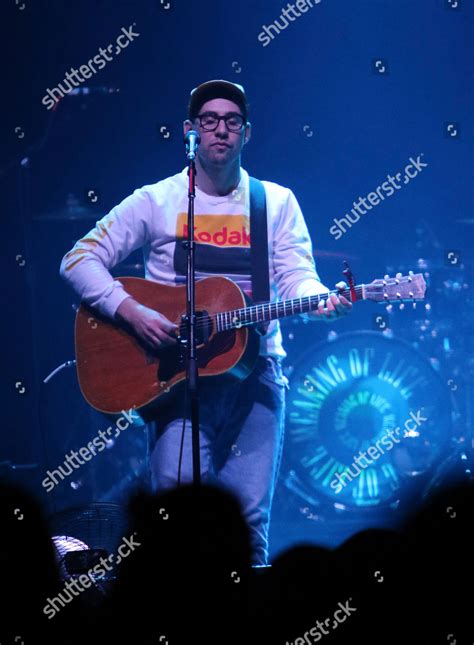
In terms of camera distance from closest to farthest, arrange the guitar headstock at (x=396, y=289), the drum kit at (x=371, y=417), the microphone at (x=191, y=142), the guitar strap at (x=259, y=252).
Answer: the microphone at (x=191, y=142) → the guitar headstock at (x=396, y=289) → the guitar strap at (x=259, y=252) → the drum kit at (x=371, y=417)

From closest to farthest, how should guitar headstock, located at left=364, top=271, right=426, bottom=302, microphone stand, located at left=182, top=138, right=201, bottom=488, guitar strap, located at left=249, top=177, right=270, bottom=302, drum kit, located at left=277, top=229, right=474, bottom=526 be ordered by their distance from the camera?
microphone stand, located at left=182, top=138, right=201, bottom=488
guitar headstock, located at left=364, top=271, right=426, bottom=302
guitar strap, located at left=249, top=177, right=270, bottom=302
drum kit, located at left=277, top=229, right=474, bottom=526

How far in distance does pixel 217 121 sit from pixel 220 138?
0.08m

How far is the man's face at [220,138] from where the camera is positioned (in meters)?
4.11

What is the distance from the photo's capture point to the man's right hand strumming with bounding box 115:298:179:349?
4047 mm

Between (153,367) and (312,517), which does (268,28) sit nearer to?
(153,367)

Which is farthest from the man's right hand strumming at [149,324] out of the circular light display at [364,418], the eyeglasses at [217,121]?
the circular light display at [364,418]

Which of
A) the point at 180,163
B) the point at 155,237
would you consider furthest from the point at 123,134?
the point at 155,237

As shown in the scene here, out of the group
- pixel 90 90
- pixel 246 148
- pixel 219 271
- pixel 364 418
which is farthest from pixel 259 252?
pixel 90 90

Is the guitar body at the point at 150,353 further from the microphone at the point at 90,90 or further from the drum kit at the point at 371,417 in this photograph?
the microphone at the point at 90,90

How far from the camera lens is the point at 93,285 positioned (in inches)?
167

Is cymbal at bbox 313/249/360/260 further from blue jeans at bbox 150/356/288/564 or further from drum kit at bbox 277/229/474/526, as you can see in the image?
blue jeans at bbox 150/356/288/564

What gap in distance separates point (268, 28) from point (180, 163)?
100 cm

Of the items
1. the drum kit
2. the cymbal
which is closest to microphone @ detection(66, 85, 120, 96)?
the cymbal

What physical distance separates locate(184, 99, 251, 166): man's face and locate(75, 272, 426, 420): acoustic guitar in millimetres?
587
